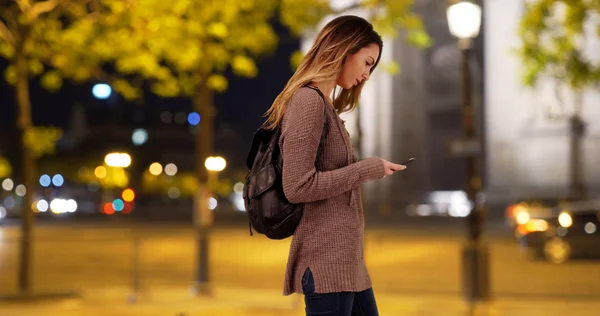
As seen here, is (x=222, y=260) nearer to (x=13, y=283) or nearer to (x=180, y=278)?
(x=180, y=278)

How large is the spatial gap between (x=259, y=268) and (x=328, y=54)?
15.0m

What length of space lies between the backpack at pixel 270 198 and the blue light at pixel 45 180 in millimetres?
94757

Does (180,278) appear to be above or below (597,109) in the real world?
below

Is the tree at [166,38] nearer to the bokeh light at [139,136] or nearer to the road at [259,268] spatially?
the road at [259,268]

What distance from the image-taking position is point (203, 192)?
14789mm

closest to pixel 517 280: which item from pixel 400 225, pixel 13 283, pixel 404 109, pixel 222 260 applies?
pixel 222 260

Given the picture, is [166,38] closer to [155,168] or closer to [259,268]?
[259,268]

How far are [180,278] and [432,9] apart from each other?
31244 mm

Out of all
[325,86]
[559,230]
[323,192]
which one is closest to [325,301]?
[323,192]

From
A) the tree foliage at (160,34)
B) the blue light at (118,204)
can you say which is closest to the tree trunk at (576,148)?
the tree foliage at (160,34)

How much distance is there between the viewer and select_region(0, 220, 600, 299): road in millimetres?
15336

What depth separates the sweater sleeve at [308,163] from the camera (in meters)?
3.03

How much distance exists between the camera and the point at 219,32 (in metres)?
14.3

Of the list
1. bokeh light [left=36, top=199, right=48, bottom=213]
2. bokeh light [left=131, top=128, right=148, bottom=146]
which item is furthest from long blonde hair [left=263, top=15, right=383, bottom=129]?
bokeh light [left=131, top=128, right=148, bottom=146]
